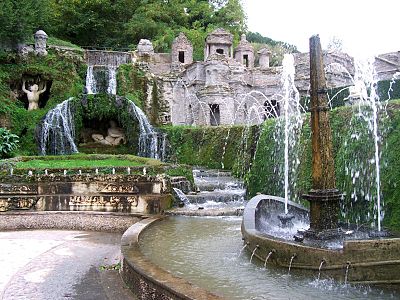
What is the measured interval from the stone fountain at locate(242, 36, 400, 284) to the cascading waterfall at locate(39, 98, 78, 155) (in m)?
15.8

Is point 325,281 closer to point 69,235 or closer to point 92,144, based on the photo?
point 69,235

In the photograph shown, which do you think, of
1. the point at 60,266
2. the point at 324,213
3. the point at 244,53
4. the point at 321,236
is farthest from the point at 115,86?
the point at 321,236

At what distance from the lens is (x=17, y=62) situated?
25.5 meters

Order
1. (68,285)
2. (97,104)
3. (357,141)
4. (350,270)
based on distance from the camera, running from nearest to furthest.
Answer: (350,270) → (68,285) → (357,141) → (97,104)

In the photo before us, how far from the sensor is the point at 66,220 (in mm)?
9281

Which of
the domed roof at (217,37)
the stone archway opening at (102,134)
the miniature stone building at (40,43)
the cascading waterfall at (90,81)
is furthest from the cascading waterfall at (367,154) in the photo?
the domed roof at (217,37)

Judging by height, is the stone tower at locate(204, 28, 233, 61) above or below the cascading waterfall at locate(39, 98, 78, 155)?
above

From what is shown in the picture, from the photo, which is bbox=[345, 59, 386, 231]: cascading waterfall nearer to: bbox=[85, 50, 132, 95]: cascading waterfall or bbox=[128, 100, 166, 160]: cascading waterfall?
bbox=[128, 100, 166, 160]: cascading waterfall

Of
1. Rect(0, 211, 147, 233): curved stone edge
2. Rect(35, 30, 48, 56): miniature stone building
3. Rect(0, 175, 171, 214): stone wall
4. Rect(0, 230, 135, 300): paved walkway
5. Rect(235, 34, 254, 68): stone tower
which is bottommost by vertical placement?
Rect(0, 230, 135, 300): paved walkway

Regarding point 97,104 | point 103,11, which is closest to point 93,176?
point 97,104

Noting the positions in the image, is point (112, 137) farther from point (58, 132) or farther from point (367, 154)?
point (367, 154)

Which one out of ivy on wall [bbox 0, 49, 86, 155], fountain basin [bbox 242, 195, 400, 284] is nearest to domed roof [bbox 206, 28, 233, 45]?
ivy on wall [bbox 0, 49, 86, 155]

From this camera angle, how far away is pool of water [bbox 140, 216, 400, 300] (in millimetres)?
4324

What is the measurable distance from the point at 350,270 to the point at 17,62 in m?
25.1
